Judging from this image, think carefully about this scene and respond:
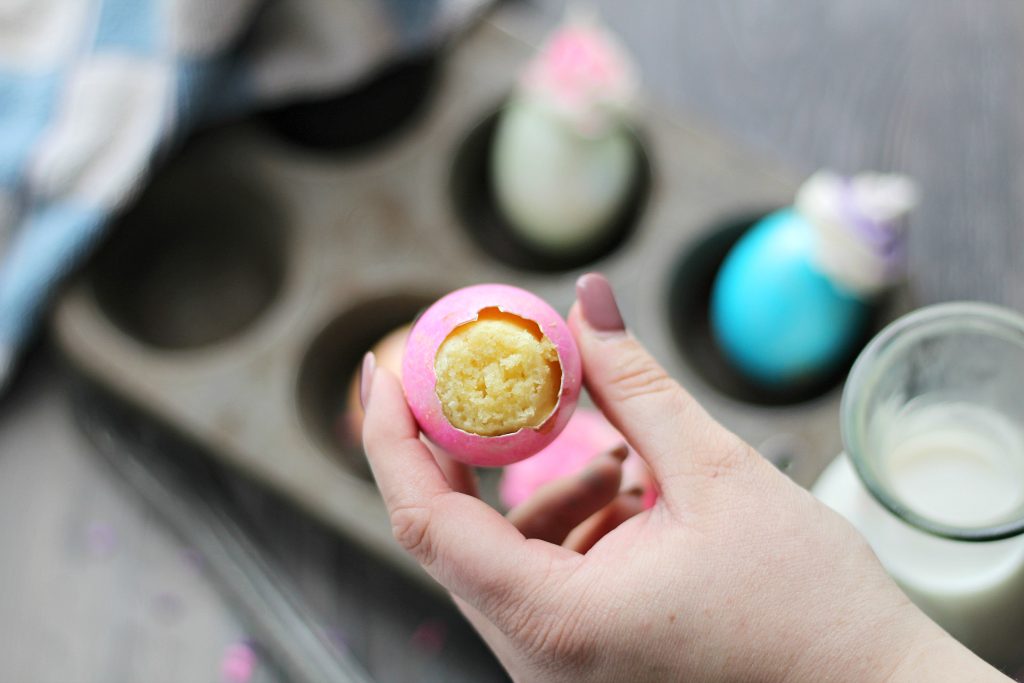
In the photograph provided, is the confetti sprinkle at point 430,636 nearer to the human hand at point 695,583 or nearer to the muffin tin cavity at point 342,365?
the muffin tin cavity at point 342,365

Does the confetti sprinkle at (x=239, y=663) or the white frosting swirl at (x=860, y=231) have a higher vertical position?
the white frosting swirl at (x=860, y=231)

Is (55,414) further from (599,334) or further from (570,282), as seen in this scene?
(599,334)

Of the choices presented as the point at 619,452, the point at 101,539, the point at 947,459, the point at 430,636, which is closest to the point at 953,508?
the point at 947,459

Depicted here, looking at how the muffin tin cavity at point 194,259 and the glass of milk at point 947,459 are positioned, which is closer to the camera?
the glass of milk at point 947,459

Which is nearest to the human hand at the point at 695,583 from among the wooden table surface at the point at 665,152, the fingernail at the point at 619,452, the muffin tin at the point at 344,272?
the fingernail at the point at 619,452

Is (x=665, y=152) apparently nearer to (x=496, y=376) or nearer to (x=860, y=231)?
(x=860, y=231)

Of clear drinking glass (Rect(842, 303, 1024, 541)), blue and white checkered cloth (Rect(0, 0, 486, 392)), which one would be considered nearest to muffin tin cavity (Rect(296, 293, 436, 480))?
blue and white checkered cloth (Rect(0, 0, 486, 392))
